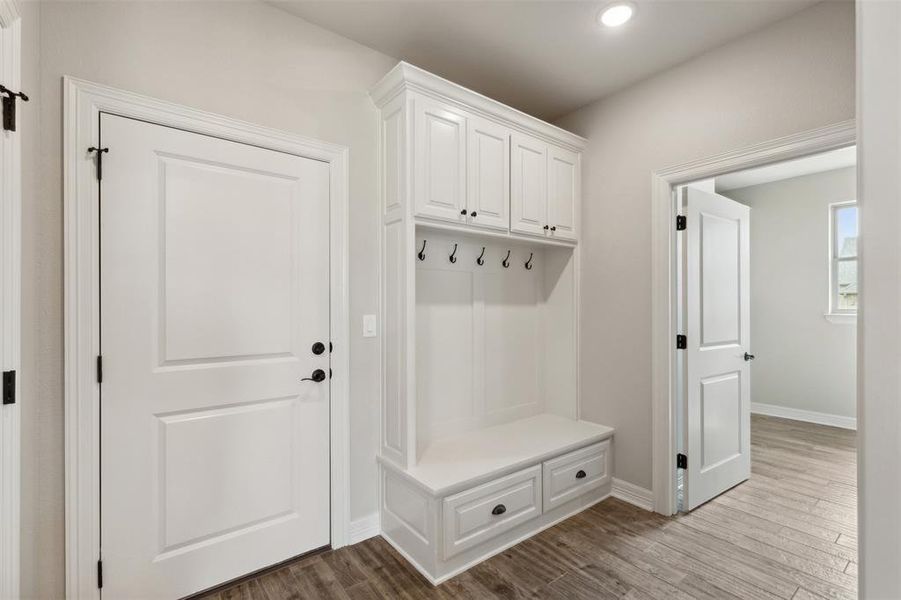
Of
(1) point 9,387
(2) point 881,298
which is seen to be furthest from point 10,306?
(2) point 881,298

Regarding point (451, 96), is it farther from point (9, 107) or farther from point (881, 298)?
point (881, 298)

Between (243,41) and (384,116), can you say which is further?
(384,116)

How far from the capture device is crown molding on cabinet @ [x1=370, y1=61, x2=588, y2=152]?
7.25 ft

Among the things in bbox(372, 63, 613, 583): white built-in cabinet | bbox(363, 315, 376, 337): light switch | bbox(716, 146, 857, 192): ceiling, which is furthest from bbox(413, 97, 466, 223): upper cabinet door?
bbox(716, 146, 857, 192): ceiling

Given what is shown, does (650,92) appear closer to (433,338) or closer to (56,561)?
(433,338)

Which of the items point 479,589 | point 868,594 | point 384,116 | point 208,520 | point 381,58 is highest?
point 381,58

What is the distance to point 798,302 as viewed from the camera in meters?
4.81

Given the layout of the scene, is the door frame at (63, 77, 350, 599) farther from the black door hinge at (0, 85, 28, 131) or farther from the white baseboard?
the white baseboard

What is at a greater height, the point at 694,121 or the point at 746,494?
the point at 694,121

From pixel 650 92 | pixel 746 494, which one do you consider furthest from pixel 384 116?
pixel 746 494

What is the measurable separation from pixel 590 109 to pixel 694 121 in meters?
0.77

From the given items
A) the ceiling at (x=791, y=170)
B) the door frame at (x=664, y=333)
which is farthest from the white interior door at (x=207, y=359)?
the ceiling at (x=791, y=170)

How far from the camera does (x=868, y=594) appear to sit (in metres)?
0.57

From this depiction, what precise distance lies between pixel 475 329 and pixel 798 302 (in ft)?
13.7
